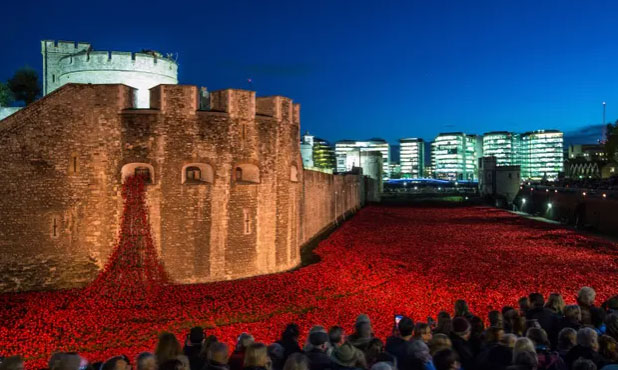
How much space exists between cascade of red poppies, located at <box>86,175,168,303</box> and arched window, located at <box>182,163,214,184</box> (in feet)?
→ 4.72

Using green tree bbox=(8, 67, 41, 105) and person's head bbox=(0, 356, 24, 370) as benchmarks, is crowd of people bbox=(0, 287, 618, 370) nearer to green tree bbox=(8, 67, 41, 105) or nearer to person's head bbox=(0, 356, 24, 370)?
person's head bbox=(0, 356, 24, 370)

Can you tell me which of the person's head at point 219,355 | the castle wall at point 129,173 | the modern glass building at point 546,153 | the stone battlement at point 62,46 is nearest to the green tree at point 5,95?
the stone battlement at point 62,46

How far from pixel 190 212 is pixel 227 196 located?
1.30 meters

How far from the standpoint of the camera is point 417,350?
5.36 m

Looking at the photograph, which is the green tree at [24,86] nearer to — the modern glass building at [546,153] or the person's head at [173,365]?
the person's head at [173,365]

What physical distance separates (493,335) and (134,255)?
11.5 m

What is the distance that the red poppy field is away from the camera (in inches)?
427

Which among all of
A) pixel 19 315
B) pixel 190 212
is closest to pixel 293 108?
pixel 190 212

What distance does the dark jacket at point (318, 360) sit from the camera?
5422mm

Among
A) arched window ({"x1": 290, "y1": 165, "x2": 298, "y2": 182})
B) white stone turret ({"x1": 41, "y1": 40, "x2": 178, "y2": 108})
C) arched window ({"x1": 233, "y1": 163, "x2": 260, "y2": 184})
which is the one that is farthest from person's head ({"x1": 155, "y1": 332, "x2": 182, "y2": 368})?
white stone turret ({"x1": 41, "y1": 40, "x2": 178, "y2": 108})

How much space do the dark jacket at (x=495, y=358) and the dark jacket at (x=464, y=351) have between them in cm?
14

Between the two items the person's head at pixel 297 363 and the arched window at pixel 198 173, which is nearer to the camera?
the person's head at pixel 297 363

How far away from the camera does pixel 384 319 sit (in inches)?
463

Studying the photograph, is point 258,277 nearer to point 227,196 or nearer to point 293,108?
point 227,196
